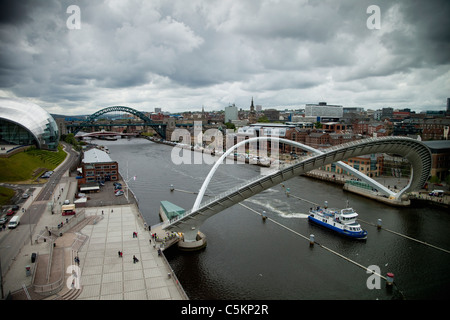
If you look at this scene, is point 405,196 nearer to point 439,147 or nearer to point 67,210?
point 439,147

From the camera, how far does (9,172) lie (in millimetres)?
34406

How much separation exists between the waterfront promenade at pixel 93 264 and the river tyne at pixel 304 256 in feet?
6.39

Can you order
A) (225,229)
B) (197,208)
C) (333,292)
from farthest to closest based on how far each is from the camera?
(225,229), (197,208), (333,292)

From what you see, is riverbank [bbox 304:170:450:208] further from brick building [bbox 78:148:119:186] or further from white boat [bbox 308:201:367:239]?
brick building [bbox 78:148:119:186]

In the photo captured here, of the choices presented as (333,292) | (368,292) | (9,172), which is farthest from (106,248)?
(9,172)

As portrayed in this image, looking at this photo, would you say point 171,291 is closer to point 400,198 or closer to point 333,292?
point 333,292

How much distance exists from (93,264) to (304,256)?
1262cm

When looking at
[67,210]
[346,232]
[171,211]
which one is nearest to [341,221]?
[346,232]

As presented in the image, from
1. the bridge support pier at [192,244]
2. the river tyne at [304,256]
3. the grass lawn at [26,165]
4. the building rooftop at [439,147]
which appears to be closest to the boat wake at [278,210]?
the river tyne at [304,256]

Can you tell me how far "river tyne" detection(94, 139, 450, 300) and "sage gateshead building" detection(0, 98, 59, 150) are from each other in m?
33.7

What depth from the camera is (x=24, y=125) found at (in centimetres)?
5084

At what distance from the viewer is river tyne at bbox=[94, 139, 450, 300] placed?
15.7 metres
